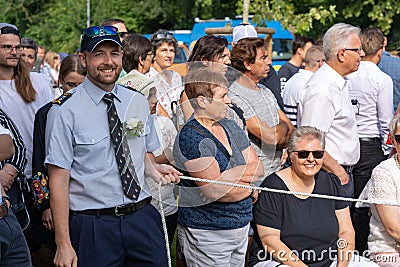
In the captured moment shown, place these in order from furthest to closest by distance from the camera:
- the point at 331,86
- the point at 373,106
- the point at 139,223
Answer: the point at 373,106 → the point at 331,86 → the point at 139,223

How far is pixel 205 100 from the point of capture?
4.27m

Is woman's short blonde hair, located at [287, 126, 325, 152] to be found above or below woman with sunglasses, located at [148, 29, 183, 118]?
below

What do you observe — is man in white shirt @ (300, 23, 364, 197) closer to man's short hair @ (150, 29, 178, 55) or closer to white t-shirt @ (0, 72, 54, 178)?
man's short hair @ (150, 29, 178, 55)

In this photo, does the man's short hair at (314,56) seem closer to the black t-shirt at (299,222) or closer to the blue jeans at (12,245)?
the black t-shirt at (299,222)

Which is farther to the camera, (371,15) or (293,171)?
(371,15)

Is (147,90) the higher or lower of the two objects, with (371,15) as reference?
higher

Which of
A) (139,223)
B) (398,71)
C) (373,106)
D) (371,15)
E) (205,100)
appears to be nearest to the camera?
(139,223)

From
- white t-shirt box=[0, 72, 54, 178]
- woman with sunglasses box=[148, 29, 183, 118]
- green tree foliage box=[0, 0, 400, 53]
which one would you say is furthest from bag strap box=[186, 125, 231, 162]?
green tree foliage box=[0, 0, 400, 53]

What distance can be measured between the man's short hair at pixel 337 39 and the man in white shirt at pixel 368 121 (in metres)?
0.96

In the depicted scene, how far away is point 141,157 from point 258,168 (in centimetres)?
95

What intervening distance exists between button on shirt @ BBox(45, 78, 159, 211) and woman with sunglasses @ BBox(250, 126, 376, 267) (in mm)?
1262

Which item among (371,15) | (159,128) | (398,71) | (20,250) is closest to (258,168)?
(159,128)

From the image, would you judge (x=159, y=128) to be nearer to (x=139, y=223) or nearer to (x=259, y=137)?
(x=259, y=137)

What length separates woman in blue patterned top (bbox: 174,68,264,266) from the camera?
13.8 ft
